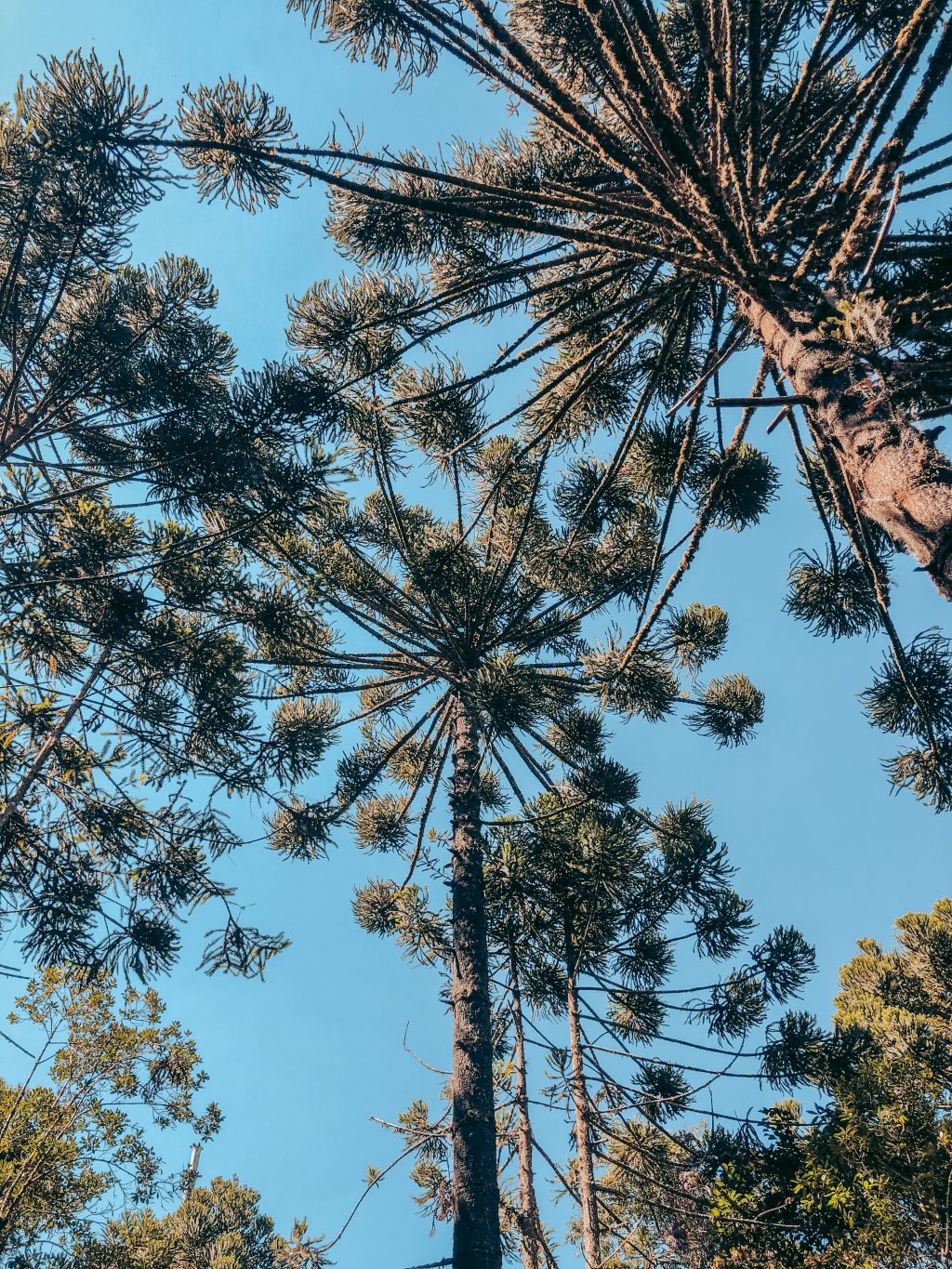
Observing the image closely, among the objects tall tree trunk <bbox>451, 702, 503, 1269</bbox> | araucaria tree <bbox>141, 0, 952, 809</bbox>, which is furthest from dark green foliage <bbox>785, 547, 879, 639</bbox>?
tall tree trunk <bbox>451, 702, 503, 1269</bbox>

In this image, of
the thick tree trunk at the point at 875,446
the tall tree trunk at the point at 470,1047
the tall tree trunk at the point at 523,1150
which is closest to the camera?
the thick tree trunk at the point at 875,446

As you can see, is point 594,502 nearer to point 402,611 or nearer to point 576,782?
point 402,611

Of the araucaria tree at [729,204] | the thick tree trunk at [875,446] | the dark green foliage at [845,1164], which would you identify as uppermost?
the araucaria tree at [729,204]

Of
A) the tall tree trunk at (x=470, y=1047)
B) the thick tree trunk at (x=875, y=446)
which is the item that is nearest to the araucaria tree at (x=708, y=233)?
the thick tree trunk at (x=875, y=446)

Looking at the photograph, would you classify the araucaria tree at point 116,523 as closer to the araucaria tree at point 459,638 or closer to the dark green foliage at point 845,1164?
the araucaria tree at point 459,638

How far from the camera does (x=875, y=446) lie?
2.83m

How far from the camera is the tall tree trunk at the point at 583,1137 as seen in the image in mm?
6652

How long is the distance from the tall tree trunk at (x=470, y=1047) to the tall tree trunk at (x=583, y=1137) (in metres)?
1.30

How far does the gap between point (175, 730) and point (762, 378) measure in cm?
539

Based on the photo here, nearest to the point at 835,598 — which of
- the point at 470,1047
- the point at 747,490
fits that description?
the point at 747,490

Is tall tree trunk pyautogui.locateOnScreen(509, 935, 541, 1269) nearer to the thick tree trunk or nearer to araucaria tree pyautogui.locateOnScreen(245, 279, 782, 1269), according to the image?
araucaria tree pyautogui.locateOnScreen(245, 279, 782, 1269)

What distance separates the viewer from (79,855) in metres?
7.07

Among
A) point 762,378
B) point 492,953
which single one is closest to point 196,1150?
point 492,953

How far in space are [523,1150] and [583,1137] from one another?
2.60ft
